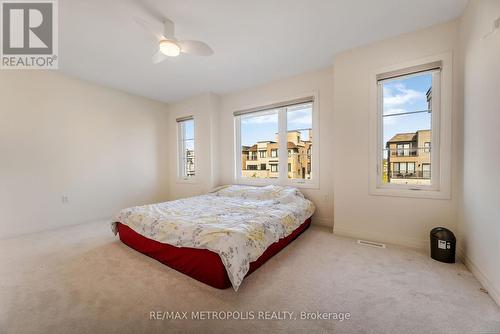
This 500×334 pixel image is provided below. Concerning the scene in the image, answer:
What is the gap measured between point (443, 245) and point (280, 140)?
2.64 m

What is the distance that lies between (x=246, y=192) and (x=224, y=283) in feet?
6.47

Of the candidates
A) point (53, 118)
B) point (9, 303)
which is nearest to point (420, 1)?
point (9, 303)

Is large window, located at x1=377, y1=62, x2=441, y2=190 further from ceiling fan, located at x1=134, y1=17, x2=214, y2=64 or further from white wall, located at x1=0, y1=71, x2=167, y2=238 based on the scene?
white wall, located at x1=0, y1=71, x2=167, y2=238

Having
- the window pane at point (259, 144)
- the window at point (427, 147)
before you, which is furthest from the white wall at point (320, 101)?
the window at point (427, 147)

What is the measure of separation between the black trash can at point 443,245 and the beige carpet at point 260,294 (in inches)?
3.6

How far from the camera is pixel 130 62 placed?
123 inches

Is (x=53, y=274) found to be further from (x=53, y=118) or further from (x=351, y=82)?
(x=351, y=82)

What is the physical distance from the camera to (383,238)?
8.60 feet

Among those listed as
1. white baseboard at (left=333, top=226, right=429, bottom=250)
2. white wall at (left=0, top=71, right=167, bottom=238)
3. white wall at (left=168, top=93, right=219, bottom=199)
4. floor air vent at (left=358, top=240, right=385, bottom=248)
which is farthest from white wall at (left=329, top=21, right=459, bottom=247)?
white wall at (left=0, top=71, right=167, bottom=238)

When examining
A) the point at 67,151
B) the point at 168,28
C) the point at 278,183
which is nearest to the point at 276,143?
the point at 278,183

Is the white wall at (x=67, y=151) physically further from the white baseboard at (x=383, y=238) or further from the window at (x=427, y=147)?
the window at (x=427, y=147)

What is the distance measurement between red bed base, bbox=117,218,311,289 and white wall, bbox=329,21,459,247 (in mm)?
1077

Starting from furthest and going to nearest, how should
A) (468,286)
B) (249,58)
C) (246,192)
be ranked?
1. (246,192)
2. (249,58)
3. (468,286)

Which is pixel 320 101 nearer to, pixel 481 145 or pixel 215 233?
pixel 481 145
